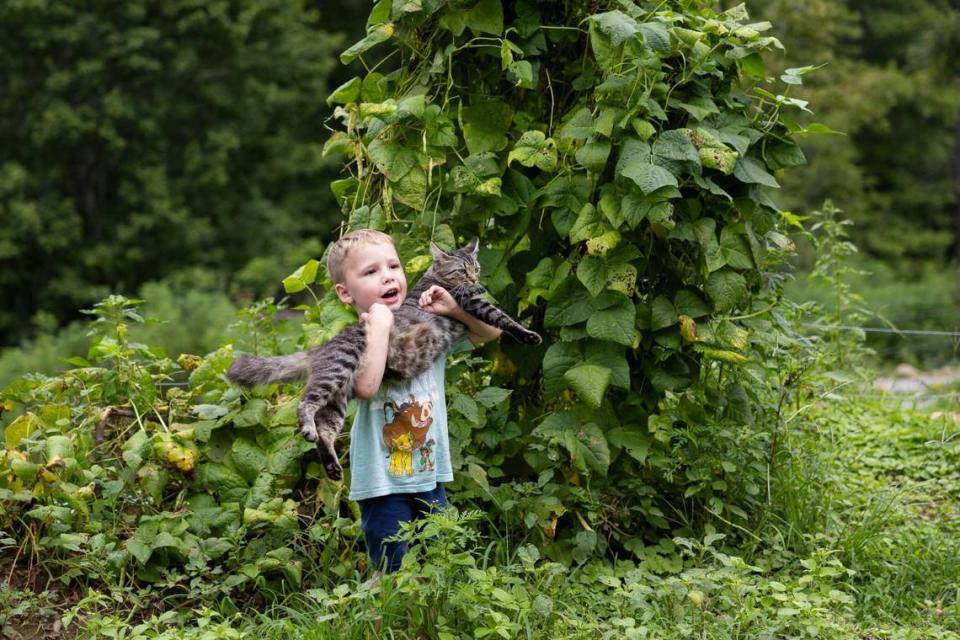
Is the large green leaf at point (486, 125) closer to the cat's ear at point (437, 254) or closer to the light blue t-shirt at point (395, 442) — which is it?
the cat's ear at point (437, 254)

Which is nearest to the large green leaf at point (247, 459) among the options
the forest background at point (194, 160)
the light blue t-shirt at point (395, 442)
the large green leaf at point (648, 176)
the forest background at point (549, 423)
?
the forest background at point (549, 423)

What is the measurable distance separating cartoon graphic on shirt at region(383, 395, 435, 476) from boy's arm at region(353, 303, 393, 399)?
0.16m

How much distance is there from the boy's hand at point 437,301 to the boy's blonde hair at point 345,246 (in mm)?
205

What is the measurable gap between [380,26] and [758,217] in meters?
1.59

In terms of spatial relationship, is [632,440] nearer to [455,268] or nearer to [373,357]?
[455,268]

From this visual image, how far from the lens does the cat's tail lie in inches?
143

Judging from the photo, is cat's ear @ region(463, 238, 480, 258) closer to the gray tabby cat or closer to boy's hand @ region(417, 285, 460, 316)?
the gray tabby cat

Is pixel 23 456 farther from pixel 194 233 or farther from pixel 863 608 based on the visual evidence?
pixel 194 233

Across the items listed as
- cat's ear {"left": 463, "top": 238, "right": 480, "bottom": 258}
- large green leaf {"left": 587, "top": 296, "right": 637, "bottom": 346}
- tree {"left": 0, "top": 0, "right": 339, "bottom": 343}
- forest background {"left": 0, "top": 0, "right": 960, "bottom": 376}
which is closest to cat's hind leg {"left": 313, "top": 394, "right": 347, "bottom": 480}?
cat's ear {"left": 463, "top": 238, "right": 480, "bottom": 258}

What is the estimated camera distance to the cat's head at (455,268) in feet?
12.2

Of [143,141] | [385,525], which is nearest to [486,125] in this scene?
[385,525]

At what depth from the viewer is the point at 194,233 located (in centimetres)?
2208

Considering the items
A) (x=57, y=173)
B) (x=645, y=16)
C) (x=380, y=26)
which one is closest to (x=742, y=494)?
(x=645, y=16)

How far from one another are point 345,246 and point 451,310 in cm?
40
